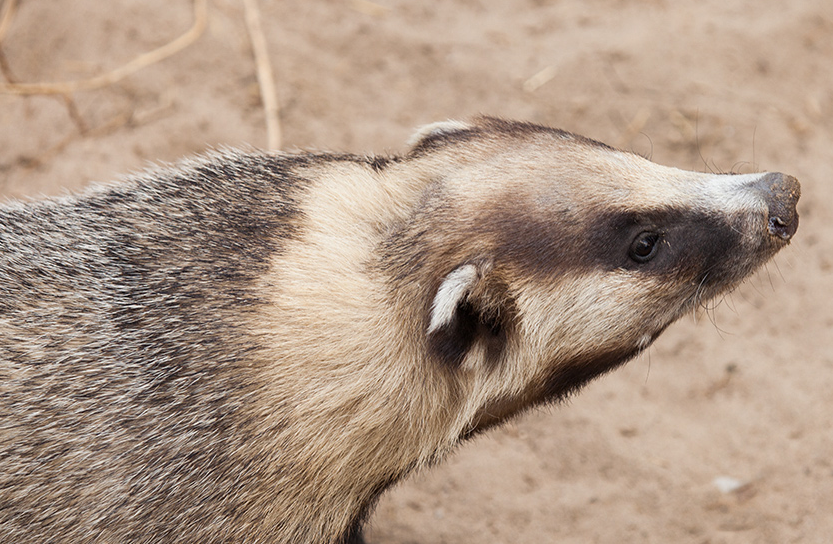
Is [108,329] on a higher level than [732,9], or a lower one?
higher

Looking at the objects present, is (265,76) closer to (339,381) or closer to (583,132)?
(583,132)

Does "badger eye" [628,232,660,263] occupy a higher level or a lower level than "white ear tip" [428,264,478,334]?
lower

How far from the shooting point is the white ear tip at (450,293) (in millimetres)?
2949

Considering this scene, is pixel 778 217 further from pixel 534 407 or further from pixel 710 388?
pixel 710 388

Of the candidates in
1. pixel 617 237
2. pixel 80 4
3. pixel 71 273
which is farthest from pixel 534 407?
pixel 80 4

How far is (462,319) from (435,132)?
1.10m

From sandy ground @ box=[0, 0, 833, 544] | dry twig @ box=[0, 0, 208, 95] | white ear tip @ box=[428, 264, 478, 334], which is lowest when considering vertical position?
sandy ground @ box=[0, 0, 833, 544]

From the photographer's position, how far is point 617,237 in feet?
10.4

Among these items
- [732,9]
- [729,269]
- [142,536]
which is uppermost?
[142,536]

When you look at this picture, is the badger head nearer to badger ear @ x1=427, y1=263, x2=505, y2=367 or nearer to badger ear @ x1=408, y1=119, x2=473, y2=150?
badger ear @ x1=427, y1=263, x2=505, y2=367

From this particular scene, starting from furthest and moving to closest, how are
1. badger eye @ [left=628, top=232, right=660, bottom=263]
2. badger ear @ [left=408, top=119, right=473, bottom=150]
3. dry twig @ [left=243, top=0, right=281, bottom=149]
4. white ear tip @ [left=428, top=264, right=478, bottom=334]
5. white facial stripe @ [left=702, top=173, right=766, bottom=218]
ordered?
1. dry twig @ [left=243, top=0, right=281, bottom=149]
2. badger ear @ [left=408, top=119, right=473, bottom=150]
3. white facial stripe @ [left=702, top=173, right=766, bottom=218]
4. badger eye @ [left=628, top=232, right=660, bottom=263]
5. white ear tip @ [left=428, top=264, right=478, bottom=334]

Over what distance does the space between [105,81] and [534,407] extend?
4.95 meters

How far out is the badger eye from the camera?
126 inches

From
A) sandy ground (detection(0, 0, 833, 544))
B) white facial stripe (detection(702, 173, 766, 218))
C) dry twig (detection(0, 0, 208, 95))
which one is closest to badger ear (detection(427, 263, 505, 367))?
white facial stripe (detection(702, 173, 766, 218))
